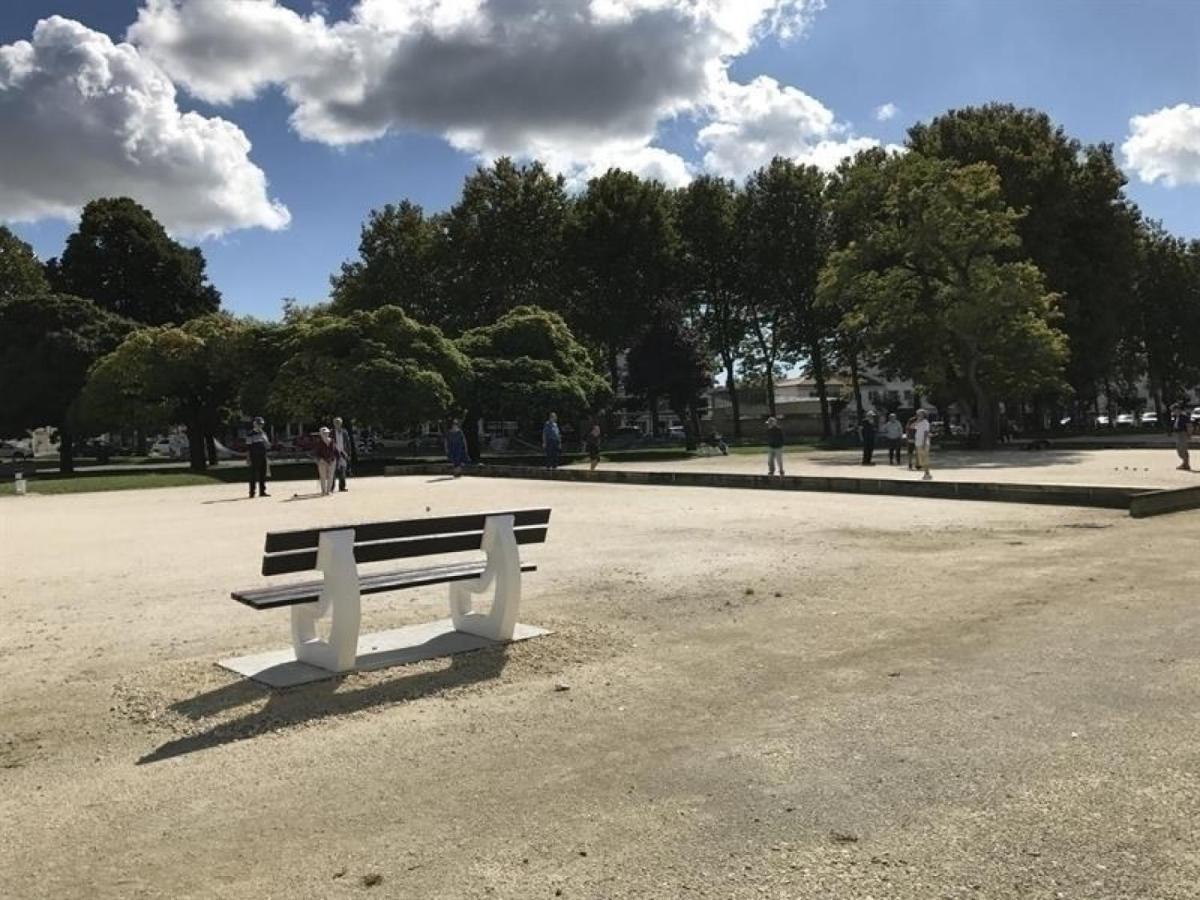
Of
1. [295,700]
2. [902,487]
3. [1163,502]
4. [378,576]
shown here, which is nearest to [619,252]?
[902,487]

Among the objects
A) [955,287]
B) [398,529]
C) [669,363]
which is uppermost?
[955,287]

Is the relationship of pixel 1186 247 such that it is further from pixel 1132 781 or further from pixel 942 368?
pixel 1132 781

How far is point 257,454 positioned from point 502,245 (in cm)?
3558

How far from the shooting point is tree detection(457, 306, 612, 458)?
3869 cm

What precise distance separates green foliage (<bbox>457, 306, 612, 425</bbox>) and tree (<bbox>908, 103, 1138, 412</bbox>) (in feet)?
58.3

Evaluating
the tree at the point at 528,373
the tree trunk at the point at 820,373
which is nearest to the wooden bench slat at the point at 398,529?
the tree at the point at 528,373

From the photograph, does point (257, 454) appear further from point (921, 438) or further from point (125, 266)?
point (125, 266)

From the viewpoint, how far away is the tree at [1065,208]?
4228cm

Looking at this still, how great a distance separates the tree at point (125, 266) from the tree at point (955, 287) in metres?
34.3

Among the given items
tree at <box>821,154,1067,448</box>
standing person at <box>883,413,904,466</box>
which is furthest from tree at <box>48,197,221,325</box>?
standing person at <box>883,413,904,466</box>

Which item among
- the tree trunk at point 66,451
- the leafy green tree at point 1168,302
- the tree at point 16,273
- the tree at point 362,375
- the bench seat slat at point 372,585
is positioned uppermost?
the tree at point 16,273

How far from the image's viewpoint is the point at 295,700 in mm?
5535

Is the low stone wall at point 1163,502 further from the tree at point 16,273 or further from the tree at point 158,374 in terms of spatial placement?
the tree at point 16,273

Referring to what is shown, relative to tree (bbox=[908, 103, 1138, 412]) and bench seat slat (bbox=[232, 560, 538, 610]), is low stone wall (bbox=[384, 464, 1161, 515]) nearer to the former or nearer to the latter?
bench seat slat (bbox=[232, 560, 538, 610])
